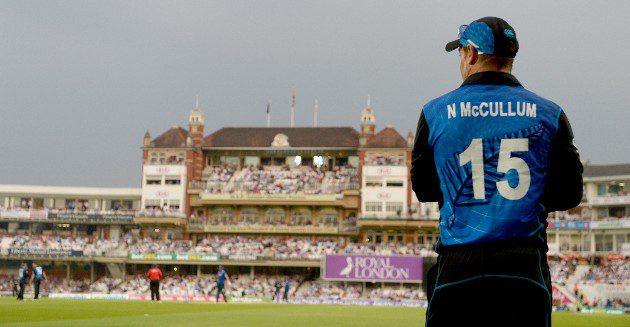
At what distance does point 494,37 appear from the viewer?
4.25 m

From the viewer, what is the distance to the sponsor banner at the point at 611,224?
247ft

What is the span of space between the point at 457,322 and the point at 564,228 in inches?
3013

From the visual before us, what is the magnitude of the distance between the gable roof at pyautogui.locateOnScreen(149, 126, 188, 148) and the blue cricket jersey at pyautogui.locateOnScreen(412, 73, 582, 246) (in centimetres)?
8470

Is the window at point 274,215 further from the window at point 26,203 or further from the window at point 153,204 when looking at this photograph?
the window at point 26,203

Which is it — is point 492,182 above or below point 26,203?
below

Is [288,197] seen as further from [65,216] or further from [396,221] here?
[65,216]

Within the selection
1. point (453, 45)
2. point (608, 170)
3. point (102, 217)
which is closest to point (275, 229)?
point (102, 217)

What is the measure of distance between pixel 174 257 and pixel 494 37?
74491mm

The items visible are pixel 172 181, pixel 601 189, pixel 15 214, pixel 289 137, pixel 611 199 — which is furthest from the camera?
pixel 289 137

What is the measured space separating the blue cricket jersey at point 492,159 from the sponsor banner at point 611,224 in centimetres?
7628

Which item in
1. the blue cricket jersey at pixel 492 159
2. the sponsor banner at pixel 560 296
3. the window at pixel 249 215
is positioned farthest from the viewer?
the window at pixel 249 215

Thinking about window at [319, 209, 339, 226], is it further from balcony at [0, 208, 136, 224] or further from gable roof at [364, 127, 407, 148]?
balcony at [0, 208, 136, 224]

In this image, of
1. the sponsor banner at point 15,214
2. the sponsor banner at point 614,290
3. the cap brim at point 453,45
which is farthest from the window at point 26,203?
the cap brim at point 453,45

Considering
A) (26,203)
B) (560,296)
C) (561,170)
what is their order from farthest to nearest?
(26,203)
(560,296)
(561,170)
